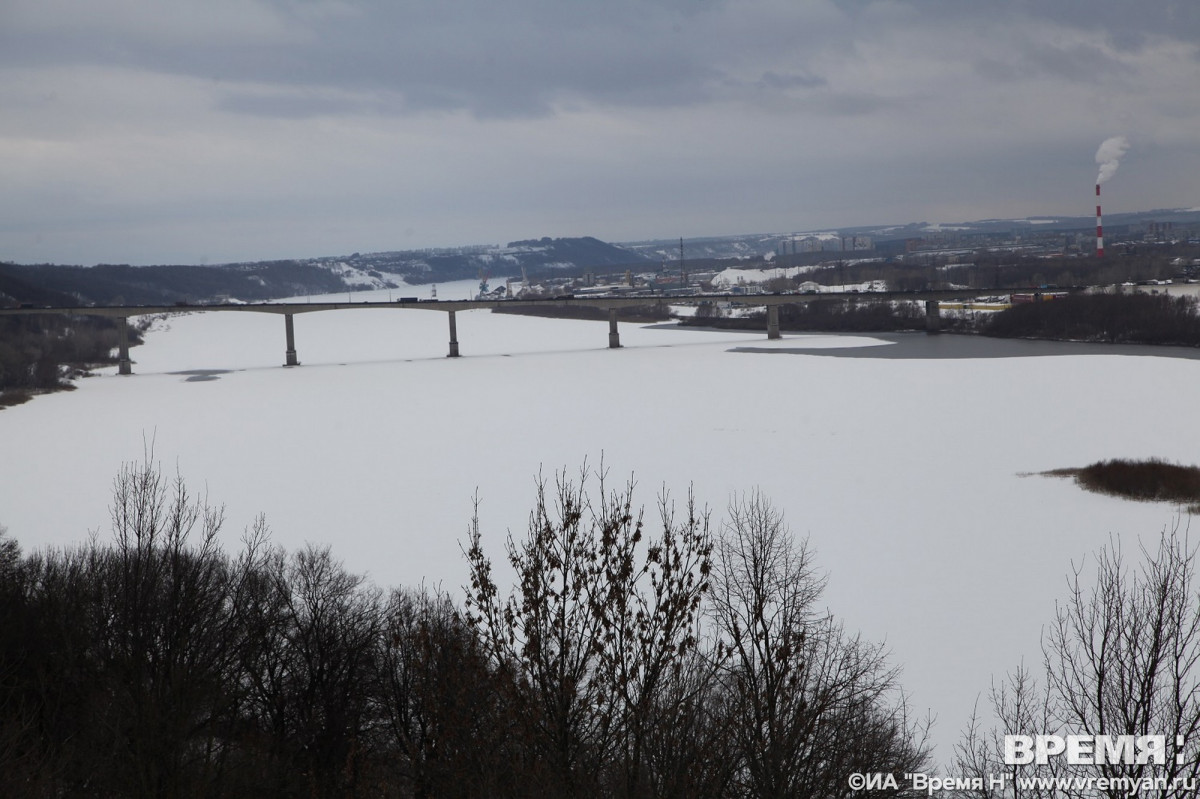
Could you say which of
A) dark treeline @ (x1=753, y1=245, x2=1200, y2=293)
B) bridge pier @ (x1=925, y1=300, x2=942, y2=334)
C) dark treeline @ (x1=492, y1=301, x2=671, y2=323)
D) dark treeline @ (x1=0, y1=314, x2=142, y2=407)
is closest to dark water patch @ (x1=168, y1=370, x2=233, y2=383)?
dark treeline @ (x1=0, y1=314, x2=142, y2=407)

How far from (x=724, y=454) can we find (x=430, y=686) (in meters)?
22.6

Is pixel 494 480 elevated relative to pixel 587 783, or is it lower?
lower

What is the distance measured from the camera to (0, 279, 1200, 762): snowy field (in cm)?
1764

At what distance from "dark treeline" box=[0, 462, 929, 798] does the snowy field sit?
2.64 m

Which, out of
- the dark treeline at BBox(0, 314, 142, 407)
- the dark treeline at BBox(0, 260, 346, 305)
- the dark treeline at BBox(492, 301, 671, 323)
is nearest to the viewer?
the dark treeline at BBox(0, 314, 142, 407)

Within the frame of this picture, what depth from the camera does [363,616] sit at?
45.8ft

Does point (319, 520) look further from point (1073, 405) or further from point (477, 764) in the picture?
point (1073, 405)

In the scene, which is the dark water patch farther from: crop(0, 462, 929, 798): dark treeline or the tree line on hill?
crop(0, 462, 929, 798): dark treeline

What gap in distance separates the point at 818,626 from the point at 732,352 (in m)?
50.4

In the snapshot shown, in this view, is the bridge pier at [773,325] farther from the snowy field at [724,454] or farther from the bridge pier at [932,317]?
the snowy field at [724,454]

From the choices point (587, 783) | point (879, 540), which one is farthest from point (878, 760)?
point (879, 540)

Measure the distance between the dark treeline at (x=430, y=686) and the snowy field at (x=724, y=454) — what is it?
2.64 metres

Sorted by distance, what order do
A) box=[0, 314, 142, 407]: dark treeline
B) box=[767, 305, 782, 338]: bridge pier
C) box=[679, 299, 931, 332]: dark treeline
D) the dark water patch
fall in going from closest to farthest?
box=[0, 314, 142, 407]: dark treeline < the dark water patch < box=[767, 305, 782, 338]: bridge pier < box=[679, 299, 931, 332]: dark treeline

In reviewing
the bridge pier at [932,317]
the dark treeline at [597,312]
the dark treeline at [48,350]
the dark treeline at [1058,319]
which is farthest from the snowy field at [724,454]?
the dark treeline at [597,312]
